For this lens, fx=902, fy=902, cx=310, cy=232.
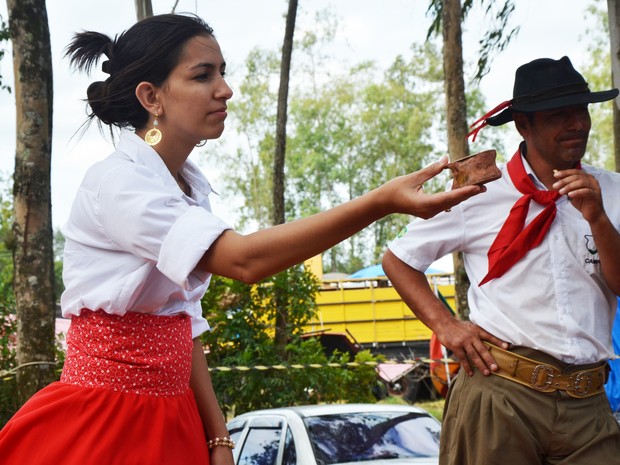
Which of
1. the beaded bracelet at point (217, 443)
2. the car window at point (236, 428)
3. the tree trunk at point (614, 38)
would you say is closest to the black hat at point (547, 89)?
the beaded bracelet at point (217, 443)

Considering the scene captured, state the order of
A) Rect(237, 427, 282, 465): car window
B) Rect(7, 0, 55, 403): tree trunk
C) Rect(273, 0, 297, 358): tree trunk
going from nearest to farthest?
Rect(7, 0, 55, 403): tree trunk
Rect(237, 427, 282, 465): car window
Rect(273, 0, 297, 358): tree trunk

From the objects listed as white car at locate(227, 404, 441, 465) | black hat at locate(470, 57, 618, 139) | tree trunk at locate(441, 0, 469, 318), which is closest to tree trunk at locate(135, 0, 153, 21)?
tree trunk at locate(441, 0, 469, 318)

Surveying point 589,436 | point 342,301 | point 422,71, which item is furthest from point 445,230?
point 422,71

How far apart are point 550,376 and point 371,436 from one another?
3921mm

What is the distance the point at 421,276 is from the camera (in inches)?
150

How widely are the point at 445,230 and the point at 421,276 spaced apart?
238 mm

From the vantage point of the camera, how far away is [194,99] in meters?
2.30

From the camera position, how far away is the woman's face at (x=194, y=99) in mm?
2301

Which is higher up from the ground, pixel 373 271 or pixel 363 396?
pixel 373 271

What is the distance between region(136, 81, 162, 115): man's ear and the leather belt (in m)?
1.79

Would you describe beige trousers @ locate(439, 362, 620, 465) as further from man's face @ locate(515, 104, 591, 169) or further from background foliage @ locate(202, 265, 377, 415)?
background foliage @ locate(202, 265, 377, 415)

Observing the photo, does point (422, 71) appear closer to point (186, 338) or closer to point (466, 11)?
point (466, 11)

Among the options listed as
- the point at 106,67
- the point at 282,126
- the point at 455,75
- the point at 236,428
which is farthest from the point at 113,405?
the point at 282,126

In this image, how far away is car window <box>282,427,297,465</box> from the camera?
693 centimetres
